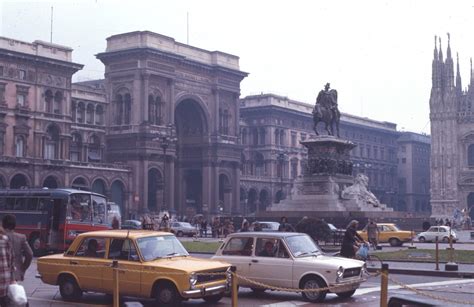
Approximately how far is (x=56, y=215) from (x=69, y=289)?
1600 cm

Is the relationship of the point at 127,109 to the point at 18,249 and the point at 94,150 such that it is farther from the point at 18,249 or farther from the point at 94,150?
the point at 18,249

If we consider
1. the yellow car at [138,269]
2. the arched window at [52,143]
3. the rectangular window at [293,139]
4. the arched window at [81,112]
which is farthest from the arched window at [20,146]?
the yellow car at [138,269]

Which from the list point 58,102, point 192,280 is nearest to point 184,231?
point 58,102

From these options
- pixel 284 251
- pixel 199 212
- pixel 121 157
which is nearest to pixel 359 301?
pixel 284 251

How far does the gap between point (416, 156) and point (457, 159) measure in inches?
1722

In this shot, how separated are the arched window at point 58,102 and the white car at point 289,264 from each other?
2273 inches

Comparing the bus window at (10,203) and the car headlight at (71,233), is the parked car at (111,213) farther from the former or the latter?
the bus window at (10,203)

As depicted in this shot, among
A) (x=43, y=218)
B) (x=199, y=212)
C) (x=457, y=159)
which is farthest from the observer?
(x=457, y=159)

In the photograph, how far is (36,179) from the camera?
69.4 m

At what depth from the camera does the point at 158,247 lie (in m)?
16.2

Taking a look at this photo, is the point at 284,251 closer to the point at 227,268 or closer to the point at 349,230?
the point at 227,268

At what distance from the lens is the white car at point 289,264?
1648 centimetres

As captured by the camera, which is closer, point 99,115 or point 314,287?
point 314,287

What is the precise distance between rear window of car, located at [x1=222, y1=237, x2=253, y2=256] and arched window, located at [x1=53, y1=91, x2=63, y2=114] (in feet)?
189
